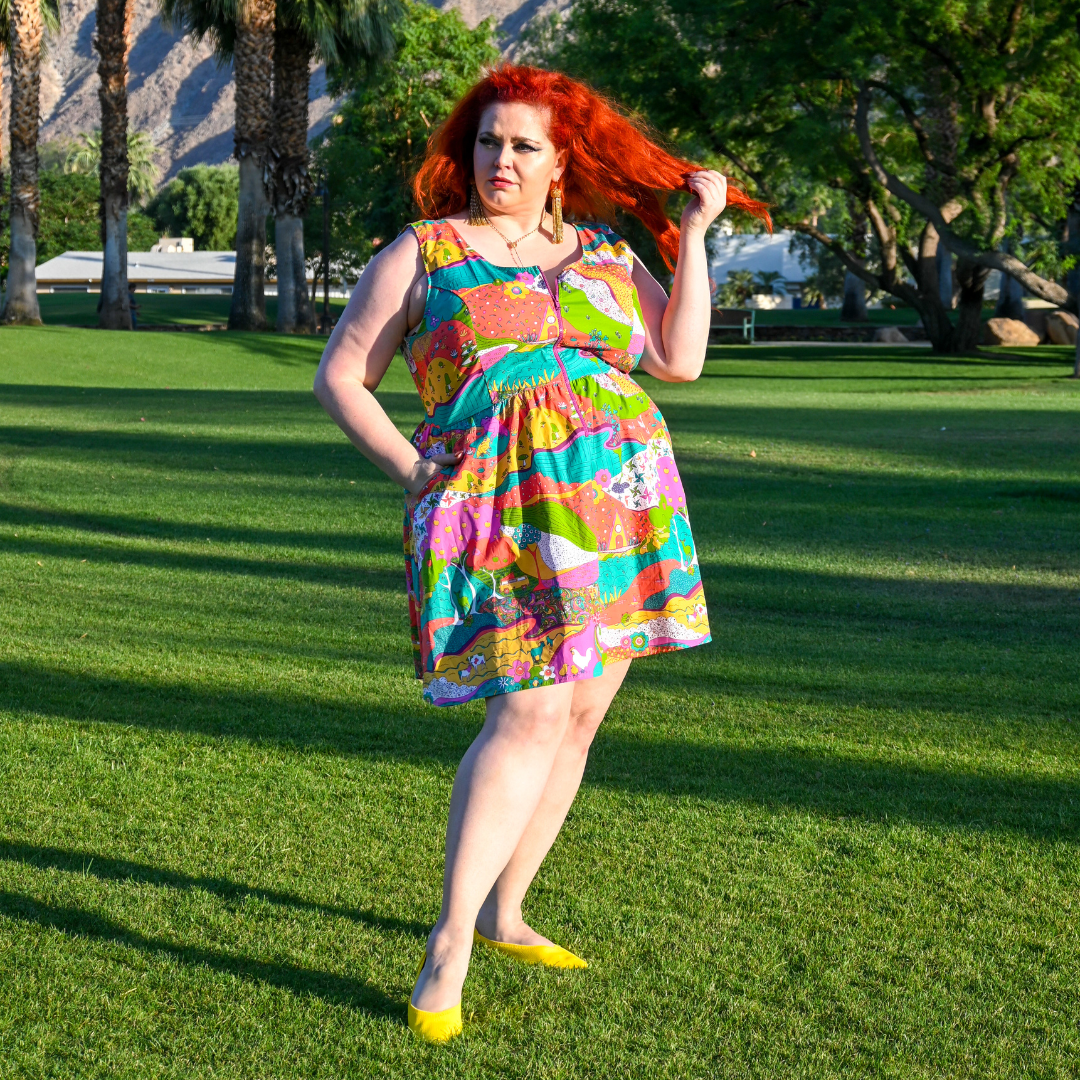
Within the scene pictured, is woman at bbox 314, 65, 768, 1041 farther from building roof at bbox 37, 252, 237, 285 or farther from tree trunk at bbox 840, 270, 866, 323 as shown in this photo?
building roof at bbox 37, 252, 237, 285

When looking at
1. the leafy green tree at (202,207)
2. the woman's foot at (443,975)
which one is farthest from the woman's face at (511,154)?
the leafy green tree at (202,207)

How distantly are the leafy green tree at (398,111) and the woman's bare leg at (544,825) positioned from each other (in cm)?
4830

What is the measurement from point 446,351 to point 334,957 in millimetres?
1410

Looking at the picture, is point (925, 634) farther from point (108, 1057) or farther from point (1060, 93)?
point (1060, 93)

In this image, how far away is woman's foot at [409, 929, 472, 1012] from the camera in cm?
271

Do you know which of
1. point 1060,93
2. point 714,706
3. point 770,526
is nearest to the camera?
point 714,706

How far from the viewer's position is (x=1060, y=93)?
3130cm

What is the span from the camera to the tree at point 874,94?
30156 millimetres

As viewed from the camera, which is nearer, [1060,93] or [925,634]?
[925,634]

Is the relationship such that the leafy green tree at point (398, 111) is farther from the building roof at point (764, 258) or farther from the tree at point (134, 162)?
the tree at point (134, 162)

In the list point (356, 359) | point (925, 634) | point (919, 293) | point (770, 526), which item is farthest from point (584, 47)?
point (356, 359)

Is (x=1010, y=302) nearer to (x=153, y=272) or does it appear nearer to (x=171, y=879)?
(x=171, y=879)

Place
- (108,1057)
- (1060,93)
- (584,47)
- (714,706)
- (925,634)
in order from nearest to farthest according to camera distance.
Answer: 1. (108,1057)
2. (714,706)
3. (925,634)
4. (1060,93)
5. (584,47)

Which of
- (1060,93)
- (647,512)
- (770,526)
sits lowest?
(770,526)
